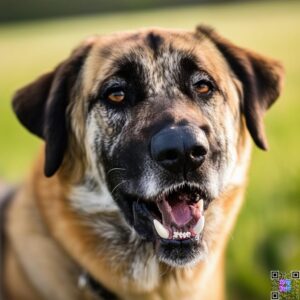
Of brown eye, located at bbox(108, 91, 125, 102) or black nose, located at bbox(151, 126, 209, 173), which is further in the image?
brown eye, located at bbox(108, 91, 125, 102)

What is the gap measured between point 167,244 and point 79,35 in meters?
3.61

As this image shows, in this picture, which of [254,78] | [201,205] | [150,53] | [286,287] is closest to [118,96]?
[150,53]

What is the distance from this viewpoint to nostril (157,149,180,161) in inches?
111

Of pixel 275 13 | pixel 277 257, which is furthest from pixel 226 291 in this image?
pixel 275 13

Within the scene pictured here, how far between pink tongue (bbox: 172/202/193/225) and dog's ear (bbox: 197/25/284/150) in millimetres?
629

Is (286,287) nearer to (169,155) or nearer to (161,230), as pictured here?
Result: (161,230)

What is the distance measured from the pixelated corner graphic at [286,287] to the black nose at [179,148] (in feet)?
3.26

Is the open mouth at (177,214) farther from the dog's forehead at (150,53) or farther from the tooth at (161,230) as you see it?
the dog's forehead at (150,53)

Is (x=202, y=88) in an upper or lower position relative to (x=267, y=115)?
upper

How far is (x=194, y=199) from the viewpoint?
308cm

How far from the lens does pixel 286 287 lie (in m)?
3.48

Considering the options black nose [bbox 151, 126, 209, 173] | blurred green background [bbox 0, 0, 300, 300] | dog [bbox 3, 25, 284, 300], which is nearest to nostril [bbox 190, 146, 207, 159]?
black nose [bbox 151, 126, 209, 173]

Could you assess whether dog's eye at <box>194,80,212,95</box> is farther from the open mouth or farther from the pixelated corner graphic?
the pixelated corner graphic

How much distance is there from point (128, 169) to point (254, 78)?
950 mm
